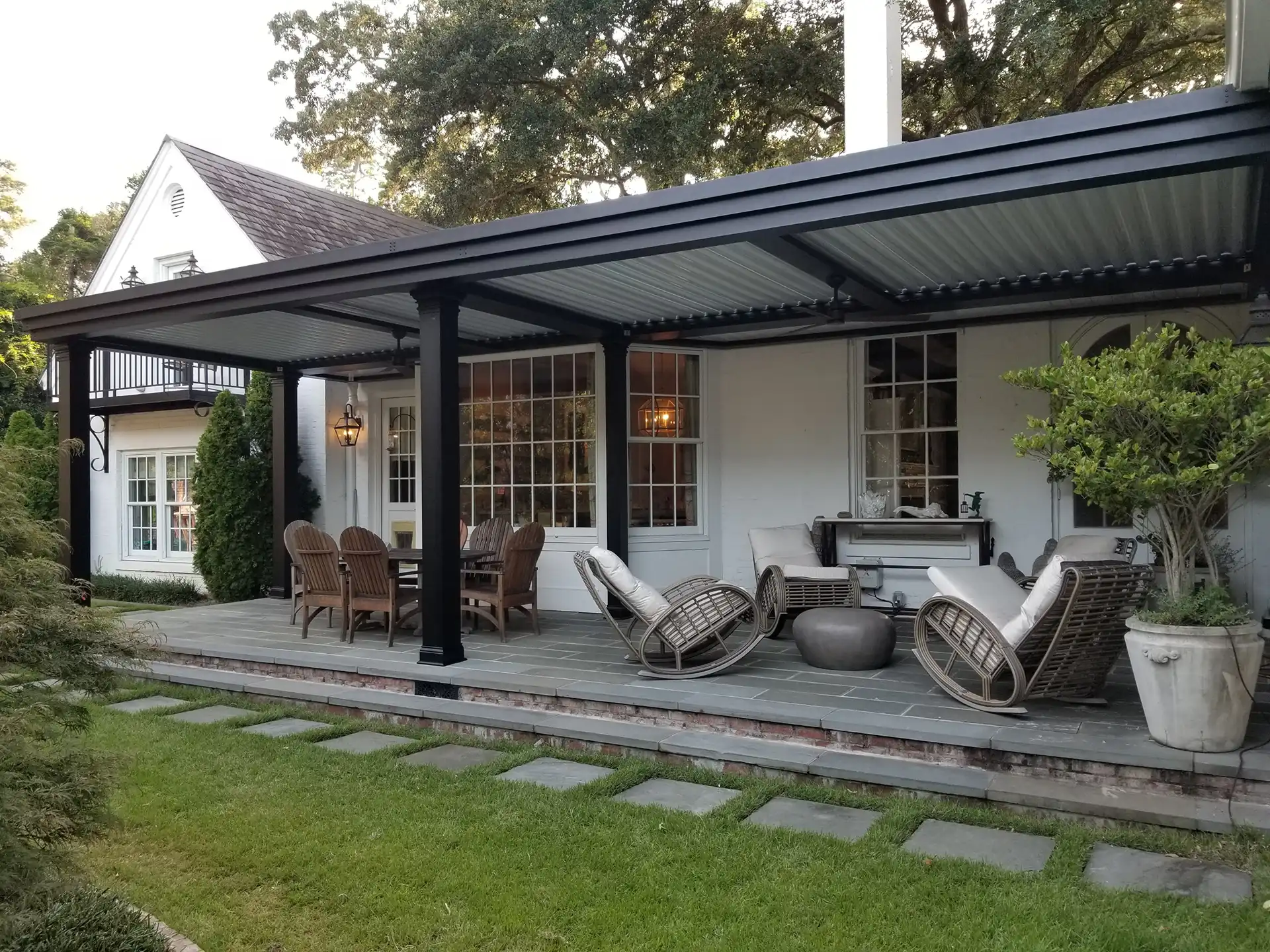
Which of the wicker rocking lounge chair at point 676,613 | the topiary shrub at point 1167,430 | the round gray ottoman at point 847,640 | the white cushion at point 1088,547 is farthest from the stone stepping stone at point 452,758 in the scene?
the white cushion at point 1088,547

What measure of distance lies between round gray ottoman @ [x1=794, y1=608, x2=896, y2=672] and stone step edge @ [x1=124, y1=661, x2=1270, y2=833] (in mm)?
1181

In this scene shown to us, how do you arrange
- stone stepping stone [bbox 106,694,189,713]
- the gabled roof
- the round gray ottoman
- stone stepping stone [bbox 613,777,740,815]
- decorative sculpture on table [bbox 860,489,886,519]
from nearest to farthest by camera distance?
1. stone stepping stone [bbox 613,777,740,815]
2. the round gray ottoman
3. stone stepping stone [bbox 106,694,189,713]
4. decorative sculpture on table [bbox 860,489,886,519]
5. the gabled roof

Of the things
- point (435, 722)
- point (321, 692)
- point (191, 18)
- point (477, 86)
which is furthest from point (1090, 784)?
point (191, 18)

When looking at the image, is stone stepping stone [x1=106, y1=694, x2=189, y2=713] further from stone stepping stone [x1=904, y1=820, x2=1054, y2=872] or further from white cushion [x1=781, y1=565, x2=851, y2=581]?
stone stepping stone [x1=904, y1=820, x2=1054, y2=872]

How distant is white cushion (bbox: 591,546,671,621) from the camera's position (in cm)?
537

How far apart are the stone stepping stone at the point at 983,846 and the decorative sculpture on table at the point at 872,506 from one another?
4.40 m

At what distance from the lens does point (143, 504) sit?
12.8 m

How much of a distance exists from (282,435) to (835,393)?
19.9ft

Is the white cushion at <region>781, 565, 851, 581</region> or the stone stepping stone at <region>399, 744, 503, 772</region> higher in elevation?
the white cushion at <region>781, 565, 851, 581</region>

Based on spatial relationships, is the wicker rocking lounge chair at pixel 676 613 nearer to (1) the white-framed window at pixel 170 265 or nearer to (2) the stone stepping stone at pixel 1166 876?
(2) the stone stepping stone at pixel 1166 876

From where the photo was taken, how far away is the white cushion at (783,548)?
7.25 m

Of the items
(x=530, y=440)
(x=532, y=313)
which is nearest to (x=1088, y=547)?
(x=532, y=313)

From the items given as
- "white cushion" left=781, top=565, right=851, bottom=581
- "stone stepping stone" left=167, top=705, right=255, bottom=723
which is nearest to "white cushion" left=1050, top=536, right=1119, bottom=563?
"white cushion" left=781, top=565, right=851, bottom=581

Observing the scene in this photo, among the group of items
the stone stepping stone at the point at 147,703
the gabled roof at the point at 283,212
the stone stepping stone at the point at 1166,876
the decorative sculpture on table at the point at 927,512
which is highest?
the gabled roof at the point at 283,212
